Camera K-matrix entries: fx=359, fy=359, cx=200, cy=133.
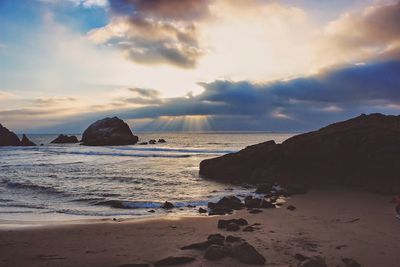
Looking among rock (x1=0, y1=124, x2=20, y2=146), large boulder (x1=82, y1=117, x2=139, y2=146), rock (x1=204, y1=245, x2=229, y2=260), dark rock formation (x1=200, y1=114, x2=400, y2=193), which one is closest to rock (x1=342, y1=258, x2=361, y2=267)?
rock (x1=204, y1=245, x2=229, y2=260)

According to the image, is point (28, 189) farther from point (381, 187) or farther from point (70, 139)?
point (70, 139)

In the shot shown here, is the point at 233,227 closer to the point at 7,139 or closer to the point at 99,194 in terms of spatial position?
the point at 99,194

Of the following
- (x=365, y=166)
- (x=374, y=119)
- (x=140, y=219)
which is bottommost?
(x=140, y=219)

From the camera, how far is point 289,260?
8711 mm

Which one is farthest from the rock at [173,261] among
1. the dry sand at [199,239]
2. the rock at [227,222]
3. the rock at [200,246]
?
the rock at [227,222]

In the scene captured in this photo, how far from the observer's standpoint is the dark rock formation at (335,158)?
68.5ft

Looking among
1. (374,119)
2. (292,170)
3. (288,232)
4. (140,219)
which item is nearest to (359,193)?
(292,170)

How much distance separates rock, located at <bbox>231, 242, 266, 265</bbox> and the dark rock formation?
12.7 meters

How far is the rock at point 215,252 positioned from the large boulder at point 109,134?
81.1 meters

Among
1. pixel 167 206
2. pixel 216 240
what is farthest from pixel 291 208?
pixel 216 240

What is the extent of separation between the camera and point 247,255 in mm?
8508

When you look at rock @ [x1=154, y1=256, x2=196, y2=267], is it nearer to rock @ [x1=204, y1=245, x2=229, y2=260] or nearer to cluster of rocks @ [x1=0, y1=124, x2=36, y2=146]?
rock @ [x1=204, y1=245, x2=229, y2=260]

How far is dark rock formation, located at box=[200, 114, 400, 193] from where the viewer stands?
2088 cm

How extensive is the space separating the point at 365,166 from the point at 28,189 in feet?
67.4
